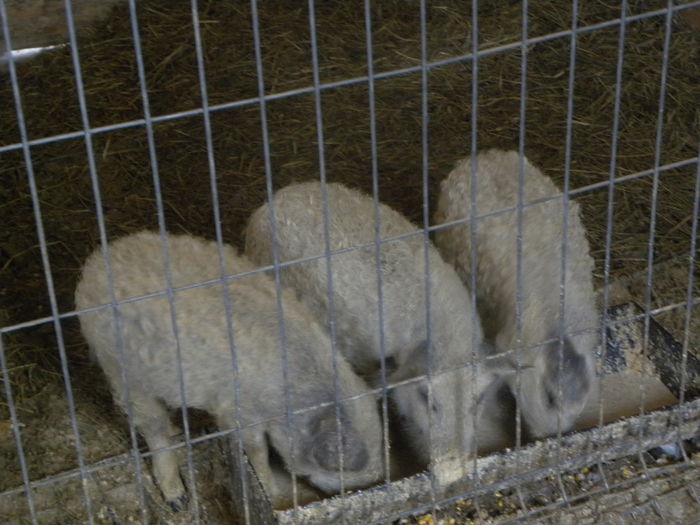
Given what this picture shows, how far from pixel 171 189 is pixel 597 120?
235cm

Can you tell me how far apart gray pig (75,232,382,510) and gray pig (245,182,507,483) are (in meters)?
0.30

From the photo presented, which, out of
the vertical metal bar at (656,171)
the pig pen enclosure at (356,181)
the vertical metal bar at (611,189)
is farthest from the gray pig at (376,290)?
the vertical metal bar at (656,171)

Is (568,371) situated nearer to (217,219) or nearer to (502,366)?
(502,366)

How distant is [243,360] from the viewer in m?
3.96

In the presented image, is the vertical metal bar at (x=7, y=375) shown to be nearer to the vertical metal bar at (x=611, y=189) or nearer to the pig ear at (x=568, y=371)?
the vertical metal bar at (x=611, y=189)

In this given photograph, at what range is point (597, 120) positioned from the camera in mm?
6121

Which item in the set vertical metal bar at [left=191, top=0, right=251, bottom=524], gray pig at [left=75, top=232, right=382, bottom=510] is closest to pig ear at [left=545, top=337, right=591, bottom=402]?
gray pig at [left=75, top=232, right=382, bottom=510]

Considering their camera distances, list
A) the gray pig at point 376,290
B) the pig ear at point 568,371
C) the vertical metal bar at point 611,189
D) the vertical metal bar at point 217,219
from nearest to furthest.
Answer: the vertical metal bar at point 217,219
the vertical metal bar at point 611,189
the pig ear at point 568,371
the gray pig at point 376,290

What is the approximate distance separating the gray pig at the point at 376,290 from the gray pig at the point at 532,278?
157 mm

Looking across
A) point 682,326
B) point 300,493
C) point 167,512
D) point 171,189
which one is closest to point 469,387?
point 300,493

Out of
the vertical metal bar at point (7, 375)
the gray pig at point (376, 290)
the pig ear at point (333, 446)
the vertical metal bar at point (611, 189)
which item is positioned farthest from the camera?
the gray pig at point (376, 290)

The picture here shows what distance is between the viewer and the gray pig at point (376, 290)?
13.7 feet

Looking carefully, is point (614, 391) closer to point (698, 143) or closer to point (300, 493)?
point (300, 493)

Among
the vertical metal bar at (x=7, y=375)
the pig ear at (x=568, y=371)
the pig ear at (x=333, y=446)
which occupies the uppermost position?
the vertical metal bar at (x=7, y=375)
